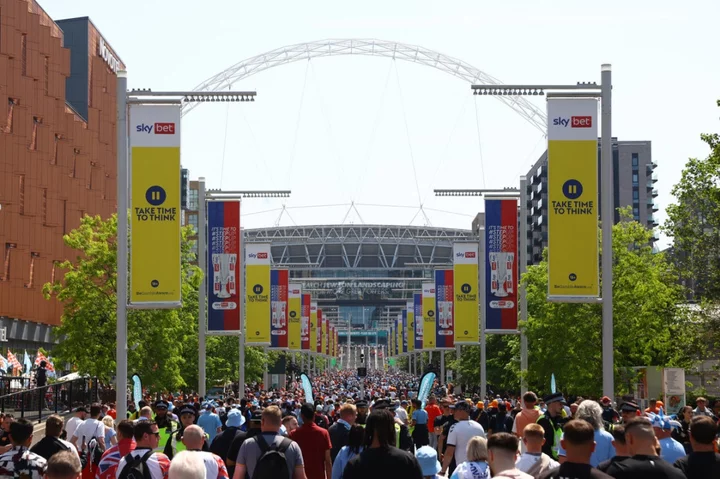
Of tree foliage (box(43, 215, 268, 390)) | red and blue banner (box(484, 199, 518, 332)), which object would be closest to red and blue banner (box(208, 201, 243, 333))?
tree foliage (box(43, 215, 268, 390))

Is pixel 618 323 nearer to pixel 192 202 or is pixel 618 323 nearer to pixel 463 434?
pixel 463 434

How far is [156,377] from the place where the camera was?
46.2 meters

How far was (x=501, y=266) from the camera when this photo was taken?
41.6 m

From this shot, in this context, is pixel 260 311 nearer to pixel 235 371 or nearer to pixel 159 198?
pixel 235 371

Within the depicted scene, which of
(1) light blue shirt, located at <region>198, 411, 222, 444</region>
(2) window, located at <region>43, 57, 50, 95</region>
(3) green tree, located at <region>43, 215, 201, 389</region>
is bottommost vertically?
(1) light blue shirt, located at <region>198, 411, 222, 444</region>

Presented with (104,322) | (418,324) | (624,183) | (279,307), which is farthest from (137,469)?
(624,183)

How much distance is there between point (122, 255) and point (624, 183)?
6237 inches

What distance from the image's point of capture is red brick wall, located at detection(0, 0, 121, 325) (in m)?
66.2

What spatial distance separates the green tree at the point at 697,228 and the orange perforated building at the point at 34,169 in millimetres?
39431

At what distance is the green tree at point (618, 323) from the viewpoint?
42.2 m

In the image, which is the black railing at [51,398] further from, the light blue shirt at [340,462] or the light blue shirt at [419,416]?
the light blue shirt at [340,462]

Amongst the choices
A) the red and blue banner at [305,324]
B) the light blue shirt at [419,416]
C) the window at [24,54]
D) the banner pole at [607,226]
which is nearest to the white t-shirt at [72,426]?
the light blue shirt at [419,416]

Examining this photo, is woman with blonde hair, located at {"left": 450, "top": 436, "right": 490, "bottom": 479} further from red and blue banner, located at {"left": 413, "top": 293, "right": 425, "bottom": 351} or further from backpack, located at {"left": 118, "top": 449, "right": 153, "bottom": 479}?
red and blue banner, located at {"left": 413, "top": 293, "right": 425, "bottom": 351}

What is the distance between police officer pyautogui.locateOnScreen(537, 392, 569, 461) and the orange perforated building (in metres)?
50.0
